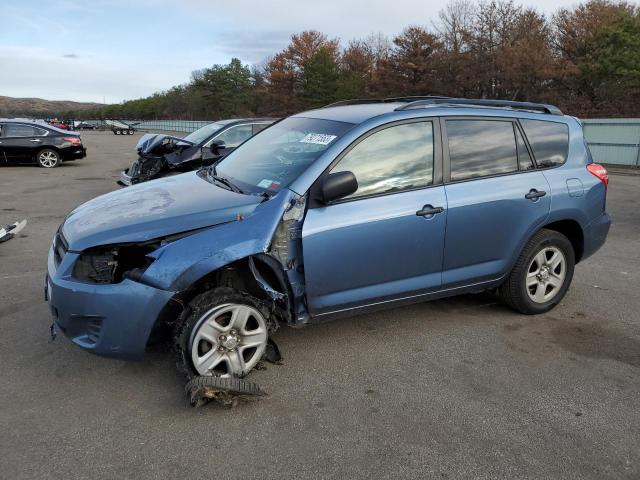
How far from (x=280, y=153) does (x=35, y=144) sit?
15.6 meters

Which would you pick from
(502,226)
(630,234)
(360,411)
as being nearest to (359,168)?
(502,226)

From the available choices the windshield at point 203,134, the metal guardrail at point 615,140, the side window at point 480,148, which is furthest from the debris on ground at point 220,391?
the metal guardrail at point 615,140

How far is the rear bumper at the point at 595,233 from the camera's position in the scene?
4.80m

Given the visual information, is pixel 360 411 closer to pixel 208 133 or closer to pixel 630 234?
pixel 630 234

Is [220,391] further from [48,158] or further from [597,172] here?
[48,158]

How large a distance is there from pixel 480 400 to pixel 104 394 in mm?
2379

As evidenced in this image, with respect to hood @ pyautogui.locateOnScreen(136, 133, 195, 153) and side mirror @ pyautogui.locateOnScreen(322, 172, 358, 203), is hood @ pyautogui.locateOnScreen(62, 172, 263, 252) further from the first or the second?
A: hood @ pyautogui.locateOnScreen(136, 133, 195, 153)

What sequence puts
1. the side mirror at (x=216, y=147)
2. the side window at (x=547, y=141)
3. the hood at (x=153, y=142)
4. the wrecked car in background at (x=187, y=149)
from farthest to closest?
the hood at (x=153, y=142) → the wrecked car in background at (x=187, y=149) → the side mirror at (x=216, y=147) → the side window at (x=547, y=141)

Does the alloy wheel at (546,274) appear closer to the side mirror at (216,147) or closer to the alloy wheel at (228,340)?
the alloy wheel at (228,340)

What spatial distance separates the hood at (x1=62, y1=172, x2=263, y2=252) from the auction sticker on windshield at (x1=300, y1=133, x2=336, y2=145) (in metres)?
0.67

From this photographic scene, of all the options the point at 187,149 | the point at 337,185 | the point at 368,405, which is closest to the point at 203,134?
the point at 187,149

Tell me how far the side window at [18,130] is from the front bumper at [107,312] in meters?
15.9

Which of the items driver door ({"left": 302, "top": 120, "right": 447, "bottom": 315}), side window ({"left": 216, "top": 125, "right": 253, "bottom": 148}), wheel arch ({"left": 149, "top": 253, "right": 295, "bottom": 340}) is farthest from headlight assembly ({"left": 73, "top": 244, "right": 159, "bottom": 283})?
side window ({"left": 216, "top": 125, "right": 253, "bottom": 148})

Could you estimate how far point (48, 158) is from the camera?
17297mm
